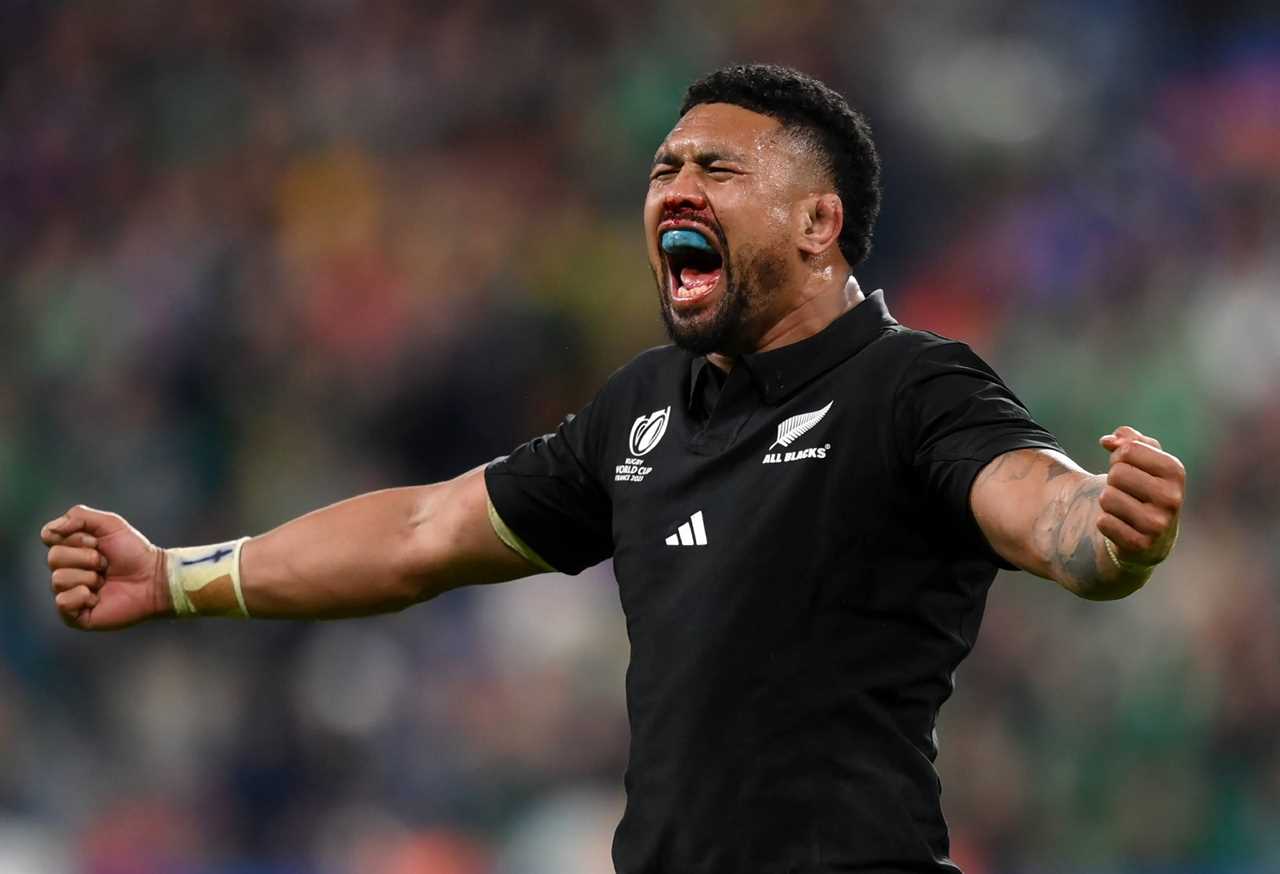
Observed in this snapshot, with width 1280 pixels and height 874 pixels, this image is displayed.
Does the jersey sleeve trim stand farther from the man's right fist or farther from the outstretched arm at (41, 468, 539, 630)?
the man's right fist

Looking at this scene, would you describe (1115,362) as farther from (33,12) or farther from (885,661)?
(33,12)

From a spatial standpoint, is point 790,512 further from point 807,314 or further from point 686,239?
point 686,239

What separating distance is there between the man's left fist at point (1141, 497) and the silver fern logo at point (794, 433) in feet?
2.41

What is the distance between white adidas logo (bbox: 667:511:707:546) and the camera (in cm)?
310

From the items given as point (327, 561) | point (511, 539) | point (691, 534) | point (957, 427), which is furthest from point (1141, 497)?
point (327, 561)

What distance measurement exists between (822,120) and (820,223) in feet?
0.69

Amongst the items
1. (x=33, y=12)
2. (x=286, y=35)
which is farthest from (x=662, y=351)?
(x=33, y=12)

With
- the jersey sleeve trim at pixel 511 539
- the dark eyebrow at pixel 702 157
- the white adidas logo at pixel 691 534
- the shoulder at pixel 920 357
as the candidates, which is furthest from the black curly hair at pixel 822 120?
the jersey sleeve trim at pixel 511 539

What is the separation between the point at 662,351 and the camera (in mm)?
3641

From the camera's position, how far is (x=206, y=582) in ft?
12.6

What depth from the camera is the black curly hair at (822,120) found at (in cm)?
348

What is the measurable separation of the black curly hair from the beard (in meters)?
0.23

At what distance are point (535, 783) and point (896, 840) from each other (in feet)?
12.8

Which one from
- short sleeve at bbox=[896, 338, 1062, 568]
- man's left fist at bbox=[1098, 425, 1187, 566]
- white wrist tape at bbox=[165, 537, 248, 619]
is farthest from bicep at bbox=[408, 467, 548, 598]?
man's left fist at bbox=[1098, 425, 1187, 566]
